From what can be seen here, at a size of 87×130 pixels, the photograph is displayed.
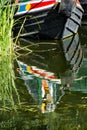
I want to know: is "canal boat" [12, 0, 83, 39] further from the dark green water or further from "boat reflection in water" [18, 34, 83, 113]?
the dark green water

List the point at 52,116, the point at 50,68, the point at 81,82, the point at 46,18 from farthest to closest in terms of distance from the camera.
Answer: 1. the point at 46,18
2. the point at 50,68
3. the point at 81,82
4. the point at 52,116

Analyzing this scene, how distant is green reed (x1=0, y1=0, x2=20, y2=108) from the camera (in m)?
6.62

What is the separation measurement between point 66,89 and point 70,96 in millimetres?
442

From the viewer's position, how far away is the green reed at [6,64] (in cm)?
662

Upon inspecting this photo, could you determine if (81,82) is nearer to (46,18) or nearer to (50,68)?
(50,68)

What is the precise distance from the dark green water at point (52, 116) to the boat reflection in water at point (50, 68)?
0.11m

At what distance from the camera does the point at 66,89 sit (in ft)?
23.9

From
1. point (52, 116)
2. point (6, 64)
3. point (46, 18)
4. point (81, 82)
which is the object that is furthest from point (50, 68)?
point (46, 18)

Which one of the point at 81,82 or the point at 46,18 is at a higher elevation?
the point at 46,18

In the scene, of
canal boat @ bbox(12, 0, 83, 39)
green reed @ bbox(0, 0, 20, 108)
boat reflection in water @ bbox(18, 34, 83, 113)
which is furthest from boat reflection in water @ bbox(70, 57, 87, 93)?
canal boat @ bbox(12, 0, 83, 39)

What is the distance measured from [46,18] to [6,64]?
11.5 ft

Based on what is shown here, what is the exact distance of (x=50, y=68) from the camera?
8.93 meters

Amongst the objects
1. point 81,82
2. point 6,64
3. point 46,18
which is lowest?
point 81,82

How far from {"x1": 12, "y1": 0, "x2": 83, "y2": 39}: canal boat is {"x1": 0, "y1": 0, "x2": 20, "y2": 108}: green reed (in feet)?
5.36
